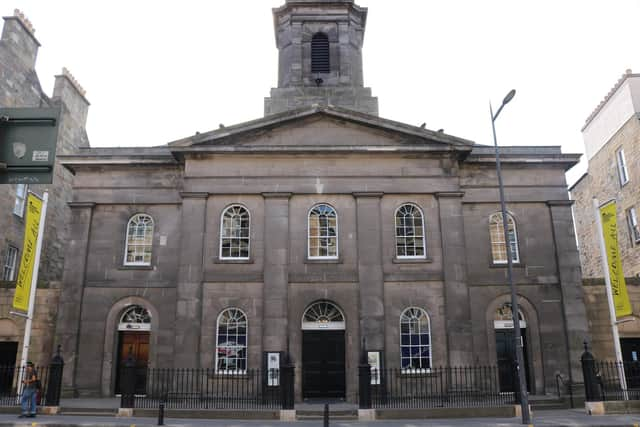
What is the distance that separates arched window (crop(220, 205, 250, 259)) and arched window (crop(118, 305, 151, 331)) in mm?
4029

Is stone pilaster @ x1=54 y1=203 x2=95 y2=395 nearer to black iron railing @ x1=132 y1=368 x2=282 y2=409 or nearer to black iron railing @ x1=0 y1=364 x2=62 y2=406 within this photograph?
black iron railing @ x1=0 y1=364 x2=62 y2=406

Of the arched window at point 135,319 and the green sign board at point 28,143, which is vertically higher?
the green sign board at point 28,143

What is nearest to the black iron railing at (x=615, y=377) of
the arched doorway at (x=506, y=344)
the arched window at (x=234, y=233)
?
the arched doorway at (x=506, y=344)

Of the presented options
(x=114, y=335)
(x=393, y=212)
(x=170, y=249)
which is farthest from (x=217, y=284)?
(x=393, y=212)

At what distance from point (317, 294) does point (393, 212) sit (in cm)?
453

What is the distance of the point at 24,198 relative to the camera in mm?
26969

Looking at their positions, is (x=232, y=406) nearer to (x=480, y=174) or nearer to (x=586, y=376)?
(x=586, y=376)

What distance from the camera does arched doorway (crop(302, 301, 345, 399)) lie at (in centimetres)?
2088

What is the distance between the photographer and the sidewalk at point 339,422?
15.1 m

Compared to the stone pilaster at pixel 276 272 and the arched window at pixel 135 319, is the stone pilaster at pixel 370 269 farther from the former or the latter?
the arched window at pixel 135 319

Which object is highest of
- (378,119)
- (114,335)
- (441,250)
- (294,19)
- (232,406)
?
(294,19)

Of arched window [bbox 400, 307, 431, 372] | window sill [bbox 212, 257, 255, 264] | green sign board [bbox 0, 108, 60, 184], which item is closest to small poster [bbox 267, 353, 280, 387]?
window sill [bbox 212, 257, 255, 264]

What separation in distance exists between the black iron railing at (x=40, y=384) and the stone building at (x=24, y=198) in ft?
2.25

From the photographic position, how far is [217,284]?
21656 millimetres
